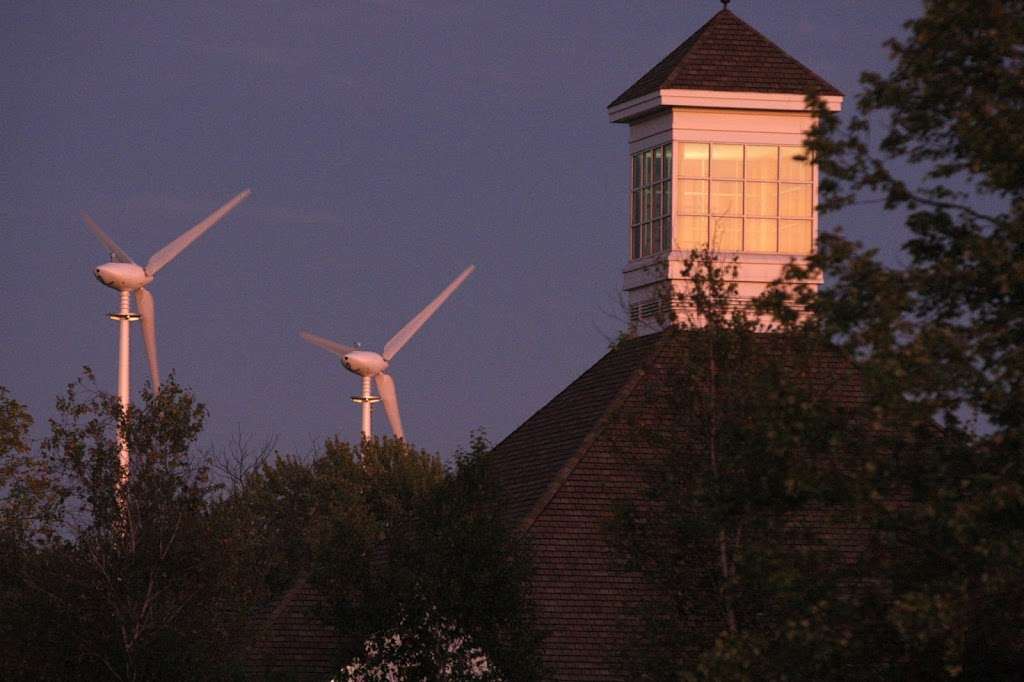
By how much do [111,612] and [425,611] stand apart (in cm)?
614

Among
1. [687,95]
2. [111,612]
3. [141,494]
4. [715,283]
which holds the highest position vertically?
[687,95]

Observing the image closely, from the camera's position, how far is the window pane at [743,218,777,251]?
49906mm

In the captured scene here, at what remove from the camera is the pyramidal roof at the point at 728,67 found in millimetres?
50094

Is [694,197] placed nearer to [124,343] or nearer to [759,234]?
[759,234]

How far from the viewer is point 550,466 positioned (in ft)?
149

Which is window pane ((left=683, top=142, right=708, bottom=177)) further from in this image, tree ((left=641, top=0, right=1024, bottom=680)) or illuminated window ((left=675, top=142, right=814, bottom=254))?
tree ((left=641, top=0, right=1024, bottom=680))

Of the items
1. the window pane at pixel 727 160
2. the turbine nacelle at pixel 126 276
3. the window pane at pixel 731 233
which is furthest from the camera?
the turbine nacelle at pixel 126 276

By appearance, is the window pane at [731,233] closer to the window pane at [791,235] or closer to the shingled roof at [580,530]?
the window pane at [791,235]

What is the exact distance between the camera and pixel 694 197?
50000 mm

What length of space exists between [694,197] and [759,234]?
1.93 m

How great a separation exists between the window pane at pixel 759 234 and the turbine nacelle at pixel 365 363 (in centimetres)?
3696

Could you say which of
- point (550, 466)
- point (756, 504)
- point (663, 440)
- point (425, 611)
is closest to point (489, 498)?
point (425, 611)

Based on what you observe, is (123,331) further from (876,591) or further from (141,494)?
(876,591)

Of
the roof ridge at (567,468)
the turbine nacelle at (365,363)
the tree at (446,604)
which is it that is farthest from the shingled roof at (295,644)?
the turbine nacelle at (365,363)
